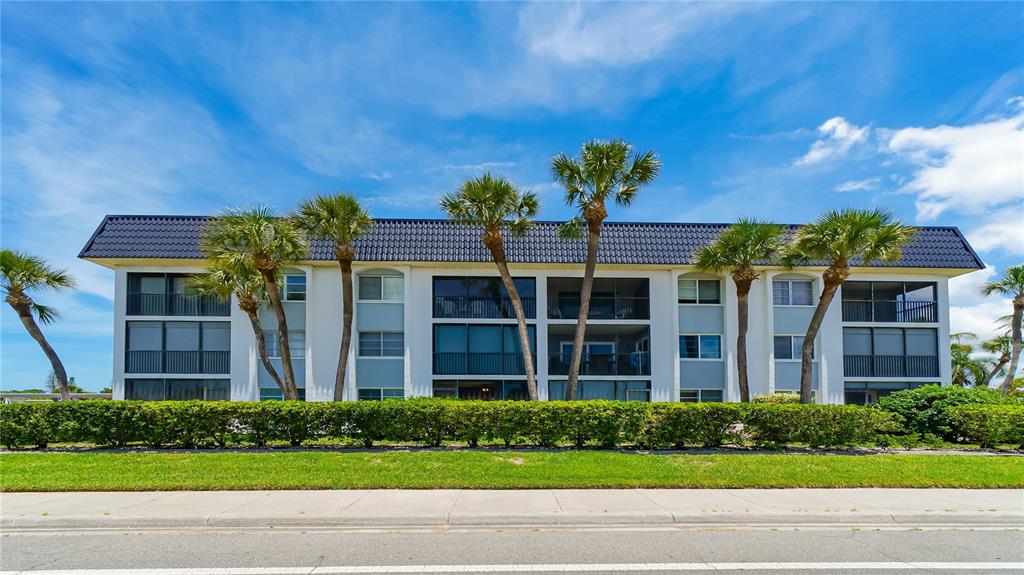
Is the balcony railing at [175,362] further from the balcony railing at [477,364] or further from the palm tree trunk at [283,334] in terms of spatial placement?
the balcony railing at [477,364]

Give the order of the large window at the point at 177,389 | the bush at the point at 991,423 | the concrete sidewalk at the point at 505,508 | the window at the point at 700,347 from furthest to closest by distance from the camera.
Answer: the window at the point at 700,347
the large window at the point at 177,389
the bush at the point at 991,423
the concrete sidewalk at the point at 505,508

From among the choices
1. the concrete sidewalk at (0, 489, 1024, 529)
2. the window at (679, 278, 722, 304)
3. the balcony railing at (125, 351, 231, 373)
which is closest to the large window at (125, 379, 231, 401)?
the balcony railing at (125, 351, 231, 373)

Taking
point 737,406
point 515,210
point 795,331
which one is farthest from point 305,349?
point 795,331

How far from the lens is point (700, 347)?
25.8m

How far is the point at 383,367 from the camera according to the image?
24781 mm

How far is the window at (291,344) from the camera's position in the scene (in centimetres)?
2464

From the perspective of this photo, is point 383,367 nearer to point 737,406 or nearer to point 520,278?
point 520,278

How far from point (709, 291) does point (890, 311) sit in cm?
753

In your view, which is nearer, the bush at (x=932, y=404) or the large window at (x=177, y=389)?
the bush at (x=932, y=404)

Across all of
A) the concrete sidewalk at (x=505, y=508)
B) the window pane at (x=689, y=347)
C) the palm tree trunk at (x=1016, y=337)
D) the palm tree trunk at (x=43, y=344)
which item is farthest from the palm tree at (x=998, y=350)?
the palm tree trunk at (x=43, y=344)

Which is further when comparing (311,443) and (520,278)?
(520,278)

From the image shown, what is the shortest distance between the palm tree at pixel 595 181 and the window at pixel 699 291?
7621 millimetres

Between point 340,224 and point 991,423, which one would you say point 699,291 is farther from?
point 340,224

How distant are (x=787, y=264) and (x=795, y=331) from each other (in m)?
5.60
